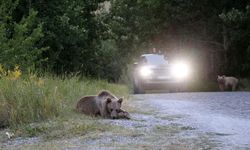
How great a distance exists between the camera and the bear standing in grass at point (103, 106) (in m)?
12.7

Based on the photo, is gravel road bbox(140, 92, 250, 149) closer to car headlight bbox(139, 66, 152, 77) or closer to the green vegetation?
the green vegetation

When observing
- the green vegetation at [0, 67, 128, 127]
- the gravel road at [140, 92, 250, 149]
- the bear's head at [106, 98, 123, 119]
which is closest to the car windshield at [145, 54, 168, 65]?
the gravel road at [140, 92, 250, 149]

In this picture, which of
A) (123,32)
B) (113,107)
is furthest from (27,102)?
(123,32)

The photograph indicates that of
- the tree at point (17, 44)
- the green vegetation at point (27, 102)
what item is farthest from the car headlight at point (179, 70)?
the green vegetation at point (27, 102)

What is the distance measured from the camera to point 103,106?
42.1 feet

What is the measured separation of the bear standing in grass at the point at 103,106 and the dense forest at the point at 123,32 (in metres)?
9.29

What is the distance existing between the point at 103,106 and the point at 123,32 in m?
33.6

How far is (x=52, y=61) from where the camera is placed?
29.1 meters

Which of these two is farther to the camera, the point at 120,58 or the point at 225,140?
the point at 120,58

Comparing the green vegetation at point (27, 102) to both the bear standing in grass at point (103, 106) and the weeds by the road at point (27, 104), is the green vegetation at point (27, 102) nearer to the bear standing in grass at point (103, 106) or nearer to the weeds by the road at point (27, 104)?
the weeds by the road at point (27, 104)

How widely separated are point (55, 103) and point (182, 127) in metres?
2.84

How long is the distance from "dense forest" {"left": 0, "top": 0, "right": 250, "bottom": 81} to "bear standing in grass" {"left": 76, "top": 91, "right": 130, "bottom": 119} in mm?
9294

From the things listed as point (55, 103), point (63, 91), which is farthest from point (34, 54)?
point (55, 103)

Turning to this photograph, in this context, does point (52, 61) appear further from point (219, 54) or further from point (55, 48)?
point (219, 54)
